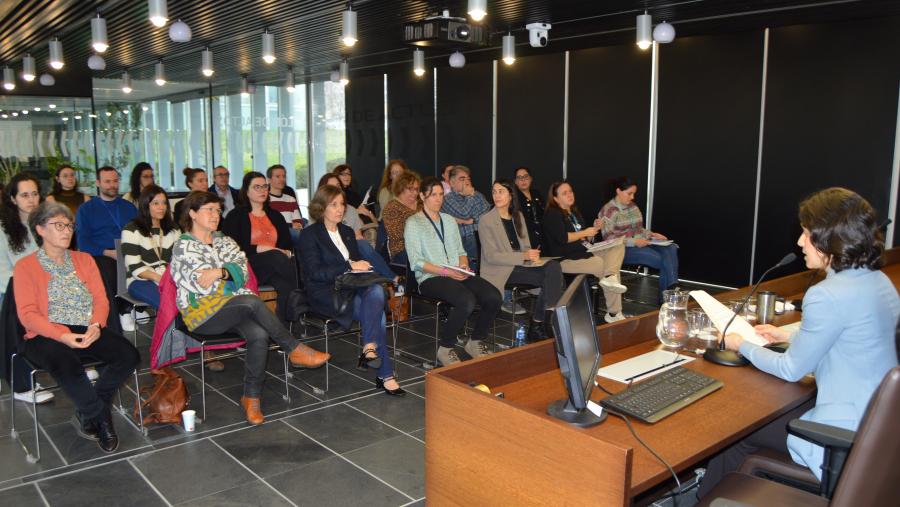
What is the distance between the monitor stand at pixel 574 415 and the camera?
196 centimetres

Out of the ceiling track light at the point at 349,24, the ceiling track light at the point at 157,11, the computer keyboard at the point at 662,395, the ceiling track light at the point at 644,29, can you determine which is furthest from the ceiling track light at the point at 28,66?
the computer keyboard at the point at 662,395

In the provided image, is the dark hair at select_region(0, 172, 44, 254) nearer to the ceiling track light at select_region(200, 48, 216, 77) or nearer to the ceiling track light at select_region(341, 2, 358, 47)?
the ceiling track light at select_region(341, 2, 358, 47)

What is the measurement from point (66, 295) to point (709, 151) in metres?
6.85

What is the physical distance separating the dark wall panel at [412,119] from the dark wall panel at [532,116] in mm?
1548

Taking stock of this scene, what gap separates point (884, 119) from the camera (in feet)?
22.4

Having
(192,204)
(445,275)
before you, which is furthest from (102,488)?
(445,275)

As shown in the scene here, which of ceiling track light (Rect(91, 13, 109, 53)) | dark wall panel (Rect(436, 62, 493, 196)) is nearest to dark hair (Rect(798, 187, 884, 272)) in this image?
ceiling track light (Rect(91, 13, 109, 53))

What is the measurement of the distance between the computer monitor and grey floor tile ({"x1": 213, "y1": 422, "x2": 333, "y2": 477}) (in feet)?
6.34

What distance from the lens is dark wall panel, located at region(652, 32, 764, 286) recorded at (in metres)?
7.77

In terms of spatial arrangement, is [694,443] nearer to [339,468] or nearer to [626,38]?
[339,468]

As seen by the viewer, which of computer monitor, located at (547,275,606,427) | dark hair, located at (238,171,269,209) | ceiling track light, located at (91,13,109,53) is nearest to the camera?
computer monitor, located at (547,275,606,427)

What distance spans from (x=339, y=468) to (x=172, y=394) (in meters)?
1.17

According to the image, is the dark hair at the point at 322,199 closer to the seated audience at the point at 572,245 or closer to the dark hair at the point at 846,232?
the seated audience at the point at 572,245

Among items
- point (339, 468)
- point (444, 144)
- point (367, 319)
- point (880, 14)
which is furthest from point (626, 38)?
point (339, 468)
